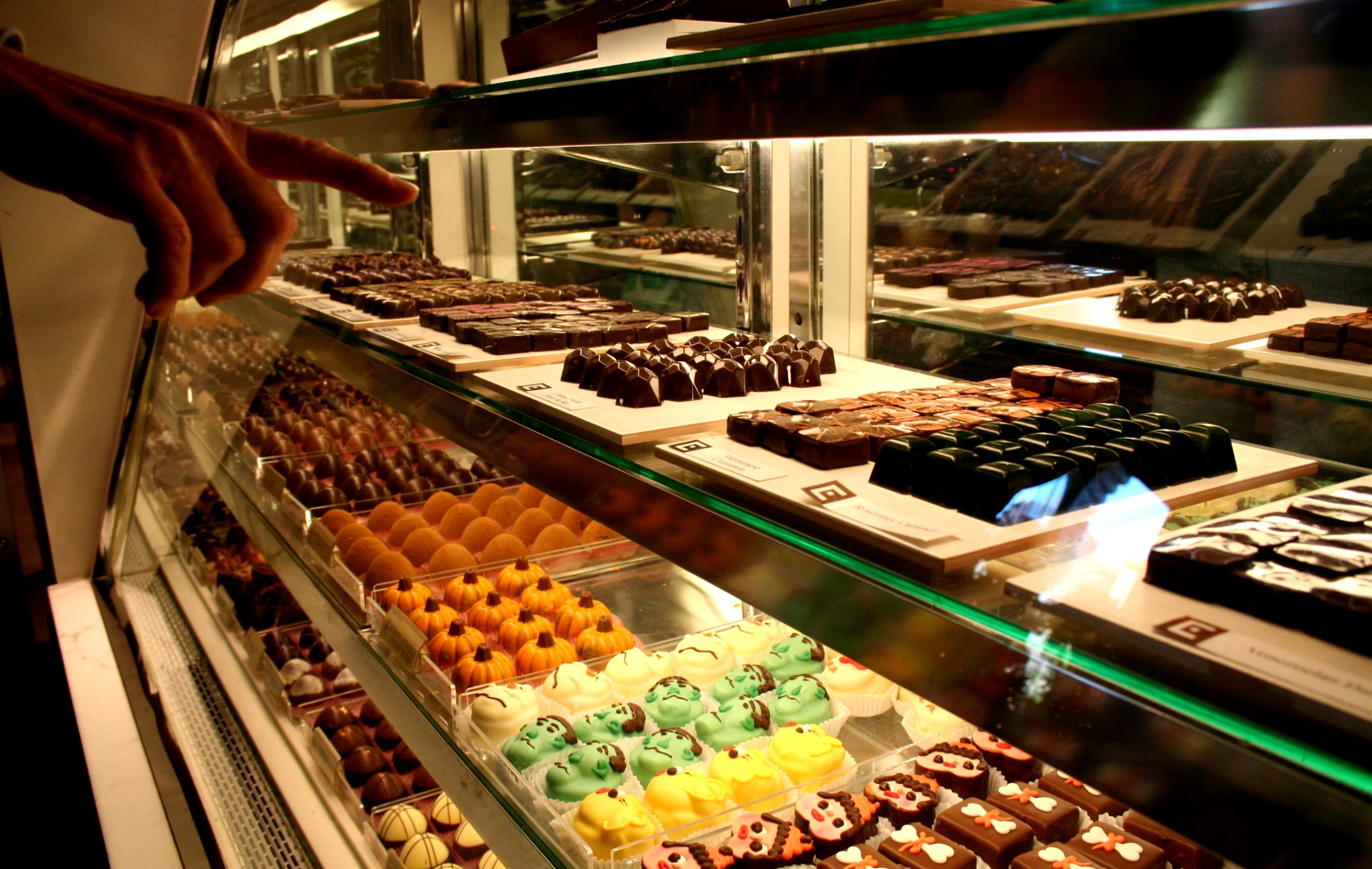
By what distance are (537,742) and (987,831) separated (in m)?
0.74

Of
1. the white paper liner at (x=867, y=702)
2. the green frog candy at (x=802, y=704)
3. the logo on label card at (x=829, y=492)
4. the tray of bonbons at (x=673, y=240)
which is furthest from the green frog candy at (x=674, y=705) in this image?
the tray of bonbons at (x=673, y=240)

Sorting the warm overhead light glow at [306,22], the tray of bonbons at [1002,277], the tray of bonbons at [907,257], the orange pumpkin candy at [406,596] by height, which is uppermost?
the warm overhead light glow at [306,22]

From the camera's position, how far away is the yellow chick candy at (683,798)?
158 cm

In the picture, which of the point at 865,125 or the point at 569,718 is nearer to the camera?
the point at 865,125

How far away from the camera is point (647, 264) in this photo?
11.5 feet

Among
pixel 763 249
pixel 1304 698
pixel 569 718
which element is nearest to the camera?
pixel 1304 698

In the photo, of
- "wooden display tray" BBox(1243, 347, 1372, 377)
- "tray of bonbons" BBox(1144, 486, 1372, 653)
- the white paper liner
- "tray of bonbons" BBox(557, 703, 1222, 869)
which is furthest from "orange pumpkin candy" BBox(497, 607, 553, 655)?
"tray of bonbons" BBox(1144, 486, 1372, 653)

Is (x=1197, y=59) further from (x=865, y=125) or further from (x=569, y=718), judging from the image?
(x=569, y=718)

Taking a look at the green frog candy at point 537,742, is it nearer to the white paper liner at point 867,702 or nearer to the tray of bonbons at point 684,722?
the tray of bonbons at point 684,722

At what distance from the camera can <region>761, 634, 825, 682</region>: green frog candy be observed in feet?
6.56

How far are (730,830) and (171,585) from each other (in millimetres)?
2473

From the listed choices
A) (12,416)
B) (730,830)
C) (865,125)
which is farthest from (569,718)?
(12,416)

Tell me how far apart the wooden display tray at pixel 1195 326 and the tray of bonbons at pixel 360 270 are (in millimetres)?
1864

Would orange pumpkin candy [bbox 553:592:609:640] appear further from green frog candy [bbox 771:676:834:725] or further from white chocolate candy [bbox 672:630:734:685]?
green frog candy [bbox 771:676:834:725]
